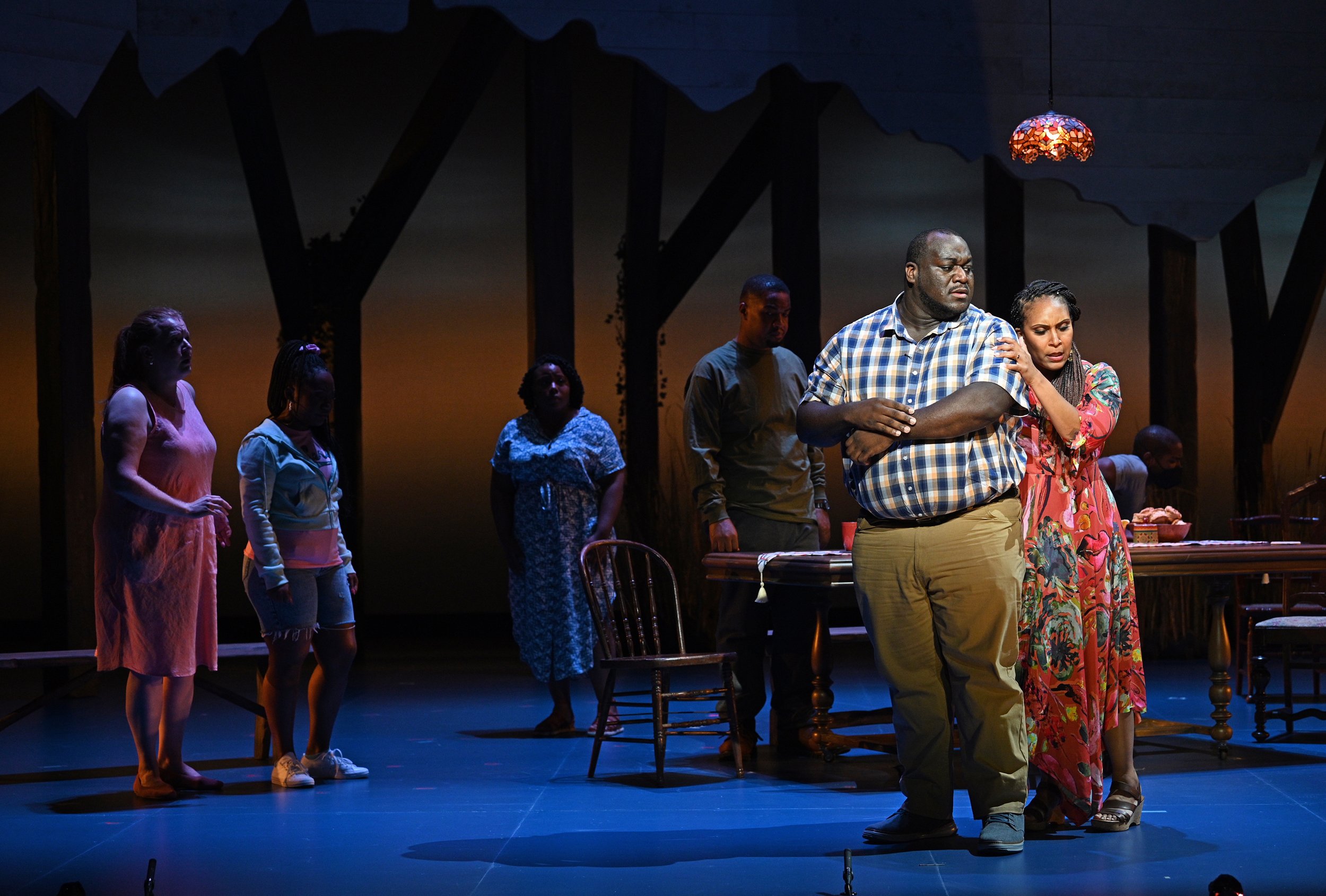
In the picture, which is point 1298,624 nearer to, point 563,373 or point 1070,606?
point 1070,606

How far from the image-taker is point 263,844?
397 centimetres

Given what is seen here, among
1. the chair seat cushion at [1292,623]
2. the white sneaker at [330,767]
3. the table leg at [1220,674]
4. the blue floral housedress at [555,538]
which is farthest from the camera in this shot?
the blue floral housedress at [555,538]

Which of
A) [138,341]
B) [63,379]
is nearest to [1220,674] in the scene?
[138,341]

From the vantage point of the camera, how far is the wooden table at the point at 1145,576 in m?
4.66

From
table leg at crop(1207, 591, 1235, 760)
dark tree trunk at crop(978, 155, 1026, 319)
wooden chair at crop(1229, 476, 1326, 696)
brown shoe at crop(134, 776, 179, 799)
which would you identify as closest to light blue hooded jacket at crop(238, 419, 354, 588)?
brown shoe at crop(134, 776, 179, 799)

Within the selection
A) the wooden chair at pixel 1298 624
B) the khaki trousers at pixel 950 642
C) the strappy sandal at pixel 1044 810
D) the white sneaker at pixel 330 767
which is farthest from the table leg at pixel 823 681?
the wooden chair at pixel 1298 624

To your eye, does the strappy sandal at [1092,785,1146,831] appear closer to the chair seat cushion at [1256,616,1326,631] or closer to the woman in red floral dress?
the woman in red floral dress

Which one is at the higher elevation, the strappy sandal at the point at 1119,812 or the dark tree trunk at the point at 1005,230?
the dark tree trunk at the point at 1005,230

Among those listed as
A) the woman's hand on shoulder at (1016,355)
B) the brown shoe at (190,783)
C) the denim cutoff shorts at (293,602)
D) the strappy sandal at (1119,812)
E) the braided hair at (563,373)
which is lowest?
the brown shoe at (190,783)

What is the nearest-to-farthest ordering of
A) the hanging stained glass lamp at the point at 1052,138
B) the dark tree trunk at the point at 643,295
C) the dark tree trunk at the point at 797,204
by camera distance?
1. the hanging stained glass lamp at the point at 1052,138
2. the dark tree trunk at the point at 797,204
3. the dark tree trunk at the point at 643,295

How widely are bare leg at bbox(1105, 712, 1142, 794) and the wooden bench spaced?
9.45 ft

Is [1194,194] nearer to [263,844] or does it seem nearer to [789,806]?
[789,806]

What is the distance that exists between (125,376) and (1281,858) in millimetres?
3560

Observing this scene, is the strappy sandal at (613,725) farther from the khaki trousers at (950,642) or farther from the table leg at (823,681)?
the khaki trousers at (950,642)
